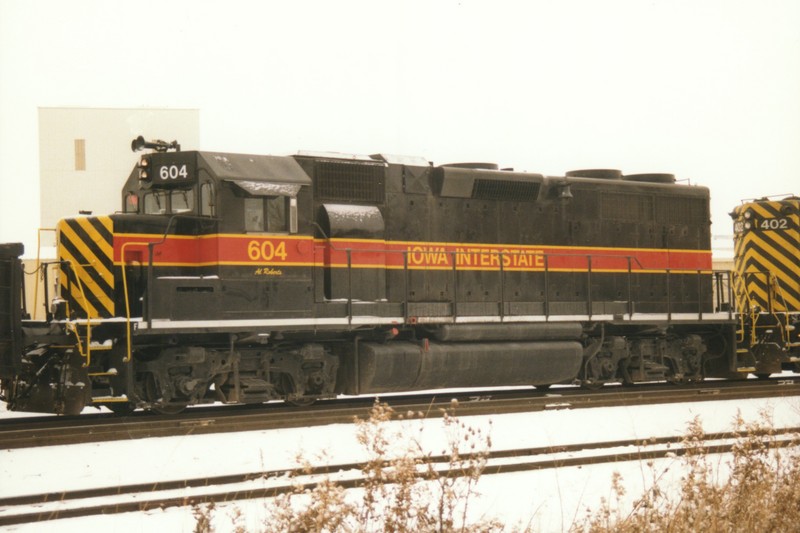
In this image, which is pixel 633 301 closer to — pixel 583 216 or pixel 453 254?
pixel 583 216

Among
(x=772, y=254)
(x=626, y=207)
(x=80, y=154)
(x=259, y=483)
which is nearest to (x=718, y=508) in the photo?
(x=259, y=483)

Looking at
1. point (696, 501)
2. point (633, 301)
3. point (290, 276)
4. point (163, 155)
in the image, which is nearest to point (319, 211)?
point (290, 276)

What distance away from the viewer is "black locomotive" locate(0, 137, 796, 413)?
1056 cm

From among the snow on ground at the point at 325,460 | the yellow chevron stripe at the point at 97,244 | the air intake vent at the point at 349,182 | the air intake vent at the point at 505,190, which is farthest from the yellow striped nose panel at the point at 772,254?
the yellow chevron stripe at the point at 97,244

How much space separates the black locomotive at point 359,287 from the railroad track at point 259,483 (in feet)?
10.7

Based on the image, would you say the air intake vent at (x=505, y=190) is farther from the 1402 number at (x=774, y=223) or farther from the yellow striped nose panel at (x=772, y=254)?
the 1402 number at (x=774, y=223)

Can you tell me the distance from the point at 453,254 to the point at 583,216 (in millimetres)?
2886

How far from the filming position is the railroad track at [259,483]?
249 inches

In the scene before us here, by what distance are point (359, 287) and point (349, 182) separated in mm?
1525

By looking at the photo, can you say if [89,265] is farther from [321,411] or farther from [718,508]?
[718,508]

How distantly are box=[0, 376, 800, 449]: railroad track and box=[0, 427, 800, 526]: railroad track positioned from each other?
104 cm

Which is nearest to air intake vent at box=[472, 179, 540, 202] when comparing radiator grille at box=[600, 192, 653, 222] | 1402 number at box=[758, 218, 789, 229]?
radiator grille at box=[600, 192, 653, 222]

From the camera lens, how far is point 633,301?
1522cm

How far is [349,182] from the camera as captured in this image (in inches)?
499
